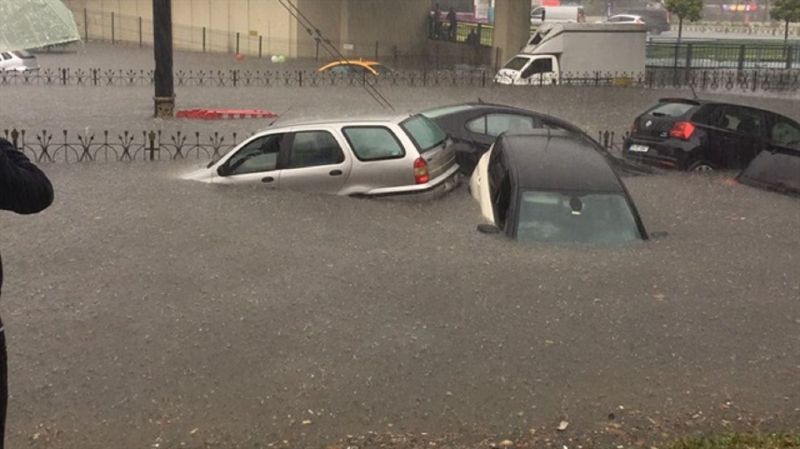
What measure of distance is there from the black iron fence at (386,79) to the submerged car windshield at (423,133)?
58.0 feet

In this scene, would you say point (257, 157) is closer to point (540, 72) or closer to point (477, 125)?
point (477, 125)

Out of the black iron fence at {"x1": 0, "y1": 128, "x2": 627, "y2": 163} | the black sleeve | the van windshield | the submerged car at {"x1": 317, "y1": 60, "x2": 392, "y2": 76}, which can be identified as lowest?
the black iron fence at {"x1": 0, "y1": 128, "x2": 627, "y2": 163}

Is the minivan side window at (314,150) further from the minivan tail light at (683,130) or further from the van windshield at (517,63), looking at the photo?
the van windshield at (517,63)

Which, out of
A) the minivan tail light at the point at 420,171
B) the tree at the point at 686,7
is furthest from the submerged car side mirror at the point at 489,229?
the tree at the point at 686,7

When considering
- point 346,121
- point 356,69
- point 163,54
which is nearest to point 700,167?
point 346,121

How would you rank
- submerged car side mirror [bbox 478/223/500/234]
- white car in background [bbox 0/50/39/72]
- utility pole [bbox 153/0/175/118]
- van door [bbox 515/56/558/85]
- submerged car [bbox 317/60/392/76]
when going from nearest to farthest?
1. submerged car side mirror [bbox 478/223/500/234]
2. utility pole [bbox 153/0/175/118]
3. white car in background [bbox 0/50/39/72]
4. van door [bbox 515/56/558/85]
5. submerged car [bbox 317/60/392/76]

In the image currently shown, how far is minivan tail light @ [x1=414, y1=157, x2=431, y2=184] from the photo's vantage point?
11138 mm

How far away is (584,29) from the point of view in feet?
106

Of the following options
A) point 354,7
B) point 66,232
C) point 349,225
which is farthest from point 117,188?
point 354,7

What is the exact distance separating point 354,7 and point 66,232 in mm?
35942

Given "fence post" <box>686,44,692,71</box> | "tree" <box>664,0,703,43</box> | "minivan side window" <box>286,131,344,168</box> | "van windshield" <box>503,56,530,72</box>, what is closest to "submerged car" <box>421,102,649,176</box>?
"minivan side window" <box>286,131,344,168</box>

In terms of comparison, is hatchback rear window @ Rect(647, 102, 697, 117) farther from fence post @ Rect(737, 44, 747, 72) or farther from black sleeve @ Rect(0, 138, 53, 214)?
fence post @ Rect(737, 44, 747, 72)

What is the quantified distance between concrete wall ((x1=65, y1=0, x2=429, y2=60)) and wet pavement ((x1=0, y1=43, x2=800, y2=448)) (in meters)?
32.4

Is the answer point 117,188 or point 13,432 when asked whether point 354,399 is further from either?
point 117,188
